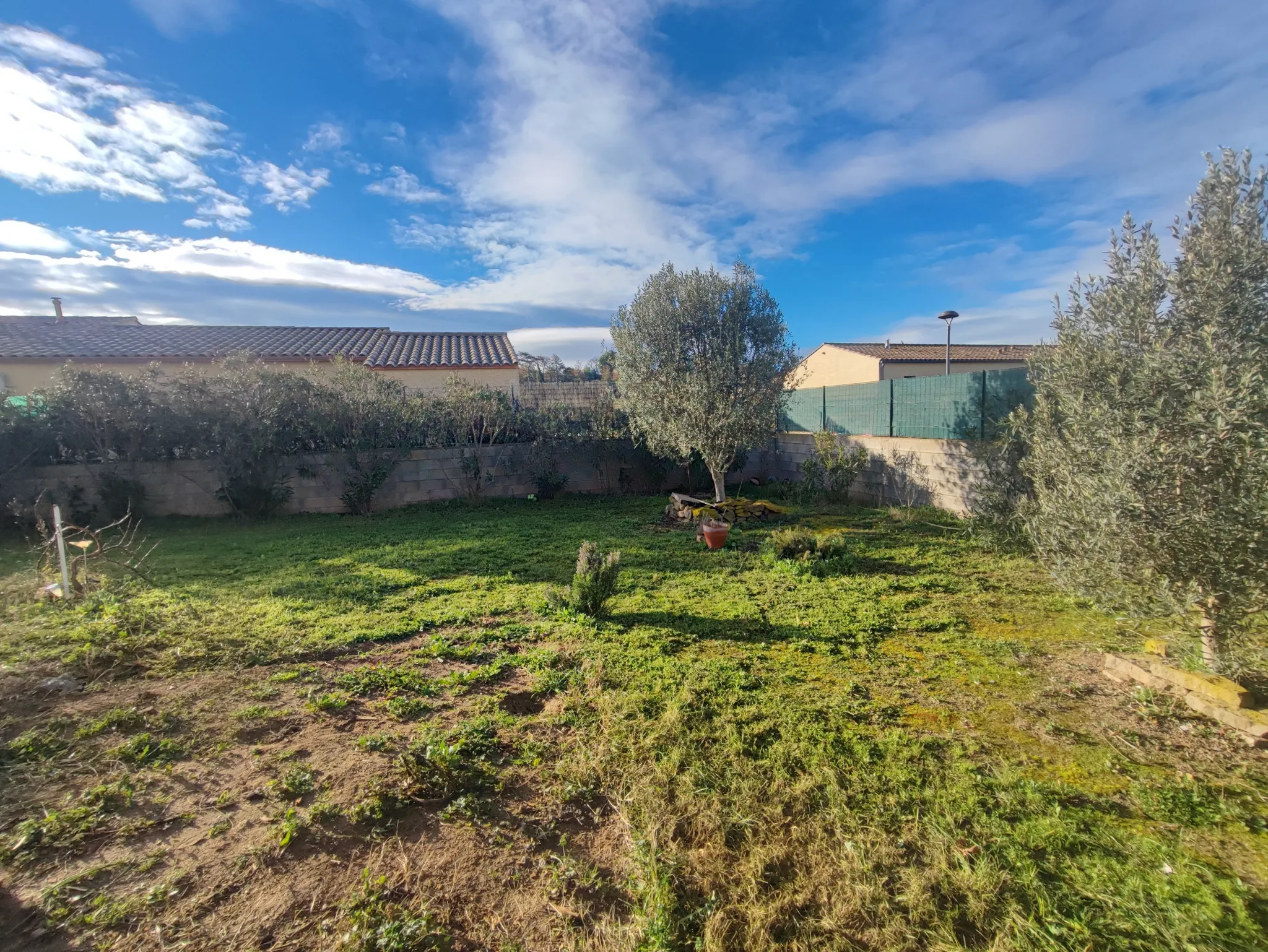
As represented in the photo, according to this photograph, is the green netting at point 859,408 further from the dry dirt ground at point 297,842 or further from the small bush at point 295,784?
the small bush at point 295,784

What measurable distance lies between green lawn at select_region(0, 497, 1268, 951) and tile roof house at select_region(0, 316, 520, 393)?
994 cm

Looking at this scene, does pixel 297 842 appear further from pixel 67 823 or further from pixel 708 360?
pixel 708 360

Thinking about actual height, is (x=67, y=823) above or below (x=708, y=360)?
below

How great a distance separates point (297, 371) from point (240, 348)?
4807 mm

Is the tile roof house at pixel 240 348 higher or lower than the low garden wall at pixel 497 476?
higher

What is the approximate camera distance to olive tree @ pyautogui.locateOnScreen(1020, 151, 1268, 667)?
8.54ft

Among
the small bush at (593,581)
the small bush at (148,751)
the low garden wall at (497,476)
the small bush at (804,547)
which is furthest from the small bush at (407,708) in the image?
the low garden wall at (497,476)

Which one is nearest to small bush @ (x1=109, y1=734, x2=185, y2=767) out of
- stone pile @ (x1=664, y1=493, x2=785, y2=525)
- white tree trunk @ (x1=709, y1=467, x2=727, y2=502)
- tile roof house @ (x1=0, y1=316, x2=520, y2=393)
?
stone pile @ (x1=664, y1=493, x2=785, y2=525)

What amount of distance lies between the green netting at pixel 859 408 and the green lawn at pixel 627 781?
16.4 feet

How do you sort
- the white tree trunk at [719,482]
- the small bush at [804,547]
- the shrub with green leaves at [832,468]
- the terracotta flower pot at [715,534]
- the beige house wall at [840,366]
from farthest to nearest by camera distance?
the beige house wall at [840,366]
the shrub with green leaves at [832,468]
the white tree trunk at [719,482]
the terracotta flower pot at [715,534]
the small bush at [804,547]

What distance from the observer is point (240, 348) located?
1426 centimetres

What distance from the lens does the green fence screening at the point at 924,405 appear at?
7.10 m

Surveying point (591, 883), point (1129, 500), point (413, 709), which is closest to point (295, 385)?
point (413, 709)

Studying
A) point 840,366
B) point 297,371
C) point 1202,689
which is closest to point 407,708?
point 1202,689
